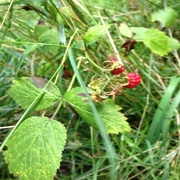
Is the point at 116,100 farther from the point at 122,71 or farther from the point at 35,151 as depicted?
the point at 35,151

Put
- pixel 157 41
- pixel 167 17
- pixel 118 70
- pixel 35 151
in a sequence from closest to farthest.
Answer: pixel 35 151, pixel 118 70, pixel 157 41, pixel 167 17

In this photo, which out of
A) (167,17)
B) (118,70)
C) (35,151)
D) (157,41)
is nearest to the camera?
(35,151)

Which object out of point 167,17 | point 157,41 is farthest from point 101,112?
point 167,17

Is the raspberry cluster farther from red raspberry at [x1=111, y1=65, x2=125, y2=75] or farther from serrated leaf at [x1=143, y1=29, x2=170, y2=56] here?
serrated leaf at [x1=143, y1=29, x2=170, y2=56]

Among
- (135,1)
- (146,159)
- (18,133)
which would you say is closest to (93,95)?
(18,133)

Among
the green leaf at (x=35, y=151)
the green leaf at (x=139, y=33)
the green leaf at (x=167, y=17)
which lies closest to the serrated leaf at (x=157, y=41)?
the green leaf at (x=139, y=33)

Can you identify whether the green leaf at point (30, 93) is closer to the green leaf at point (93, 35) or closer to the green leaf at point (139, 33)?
the green leaf at point (93, 35)
